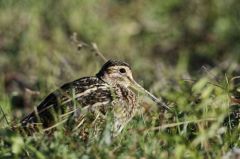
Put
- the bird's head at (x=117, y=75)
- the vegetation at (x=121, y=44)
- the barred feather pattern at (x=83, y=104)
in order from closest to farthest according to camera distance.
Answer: the barred feather pattern at (x=83, y=104) < the bird's head at (x=117, y=75) < the vegetation at (x=121, y=44)

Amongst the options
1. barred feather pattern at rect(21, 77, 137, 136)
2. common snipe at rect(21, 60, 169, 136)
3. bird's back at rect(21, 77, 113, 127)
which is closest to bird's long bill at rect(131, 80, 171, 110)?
common snipe at rect(21, 60, 169, 136)

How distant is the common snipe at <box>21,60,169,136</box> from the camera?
4.99 meters

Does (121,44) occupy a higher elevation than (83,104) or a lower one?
higher

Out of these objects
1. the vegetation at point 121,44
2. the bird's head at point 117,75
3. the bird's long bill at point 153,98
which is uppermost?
the vegetation at point 121,44

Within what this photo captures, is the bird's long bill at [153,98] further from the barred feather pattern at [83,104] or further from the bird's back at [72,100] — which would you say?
the bird's back at [72,100]

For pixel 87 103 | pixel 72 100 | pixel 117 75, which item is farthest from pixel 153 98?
pixel 72 100

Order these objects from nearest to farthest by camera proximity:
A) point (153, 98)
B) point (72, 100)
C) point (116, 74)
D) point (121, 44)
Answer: point (72, 100) → point (153, 98) → point (116, 74) → point (121, 44)

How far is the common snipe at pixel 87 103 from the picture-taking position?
16.4 ft

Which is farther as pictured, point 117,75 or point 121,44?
point 121,44

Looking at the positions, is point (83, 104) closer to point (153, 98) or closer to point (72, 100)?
point (72, 100)

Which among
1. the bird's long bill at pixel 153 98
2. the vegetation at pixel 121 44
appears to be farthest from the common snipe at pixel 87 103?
the vegetation at pixel 121 44

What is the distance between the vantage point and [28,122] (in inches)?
199

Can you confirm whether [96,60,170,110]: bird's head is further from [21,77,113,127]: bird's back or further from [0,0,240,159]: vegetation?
[21,77,113,127]: bird's back

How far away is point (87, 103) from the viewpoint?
16.9 feet
